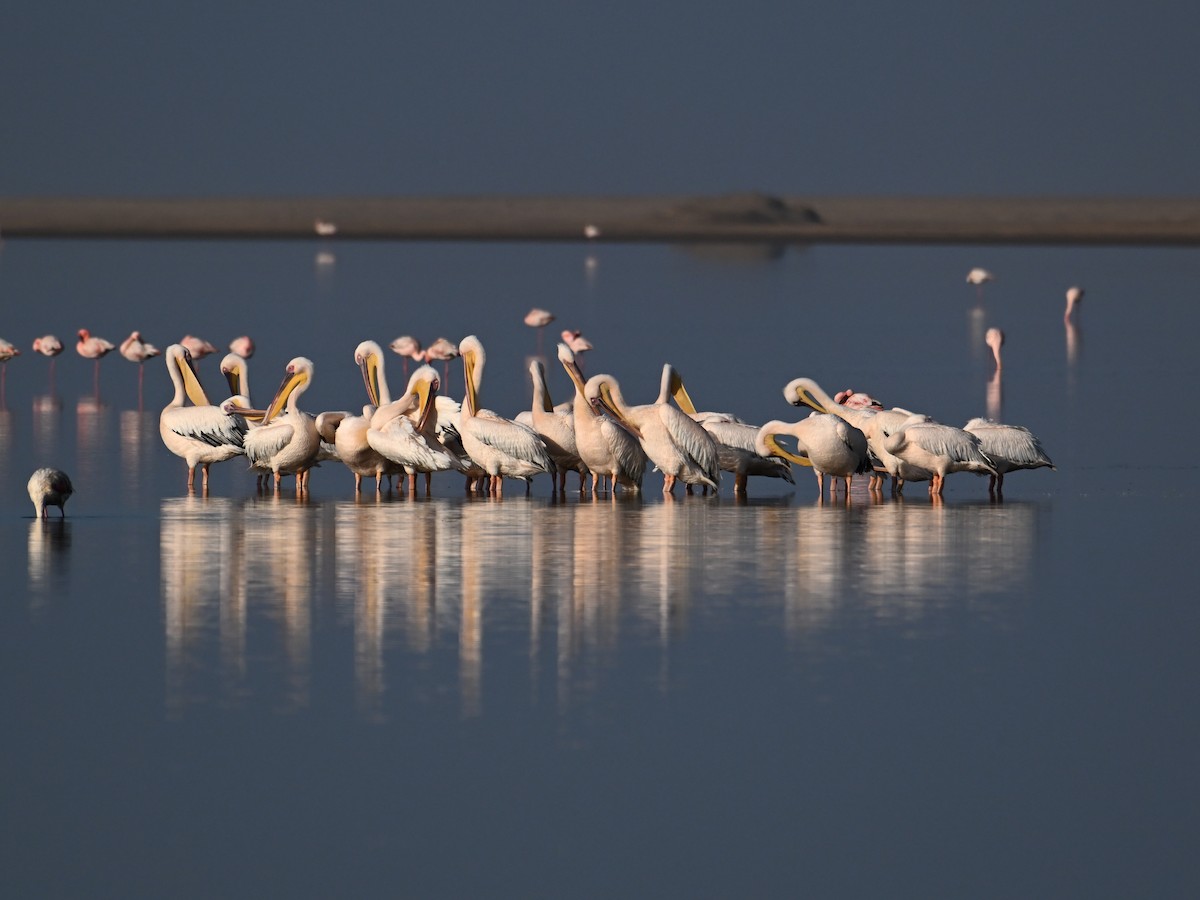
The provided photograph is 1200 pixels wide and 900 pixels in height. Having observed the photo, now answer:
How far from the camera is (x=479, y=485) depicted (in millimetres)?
15031

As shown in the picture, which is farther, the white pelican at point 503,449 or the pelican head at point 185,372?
the pelican head at point 185,372

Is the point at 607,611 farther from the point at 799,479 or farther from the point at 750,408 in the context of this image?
the point at 750,408

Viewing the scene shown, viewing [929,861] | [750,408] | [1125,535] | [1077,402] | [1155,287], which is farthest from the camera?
[1155,287]

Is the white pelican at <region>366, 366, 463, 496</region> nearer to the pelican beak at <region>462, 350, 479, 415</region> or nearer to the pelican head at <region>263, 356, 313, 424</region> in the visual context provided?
the pelican beak at <region>462, 350, 479, 415</region>

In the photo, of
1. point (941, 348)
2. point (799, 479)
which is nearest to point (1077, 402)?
point (799, 479)

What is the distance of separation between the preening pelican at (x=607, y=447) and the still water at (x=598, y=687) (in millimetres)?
250

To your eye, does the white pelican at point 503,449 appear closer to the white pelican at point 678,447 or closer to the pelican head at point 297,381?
the white pelican at point 678,447

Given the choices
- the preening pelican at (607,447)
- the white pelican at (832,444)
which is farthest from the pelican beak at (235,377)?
the white pelican at (832,444)

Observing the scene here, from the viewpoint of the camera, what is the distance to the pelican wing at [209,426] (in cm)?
1473

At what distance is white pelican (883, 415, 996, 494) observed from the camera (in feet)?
45.2

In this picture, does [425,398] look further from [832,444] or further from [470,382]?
[832,444]

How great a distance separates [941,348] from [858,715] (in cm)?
2244

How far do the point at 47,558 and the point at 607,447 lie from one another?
14.2 ft

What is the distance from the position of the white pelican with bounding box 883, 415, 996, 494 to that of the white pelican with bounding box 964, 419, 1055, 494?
23 cm
